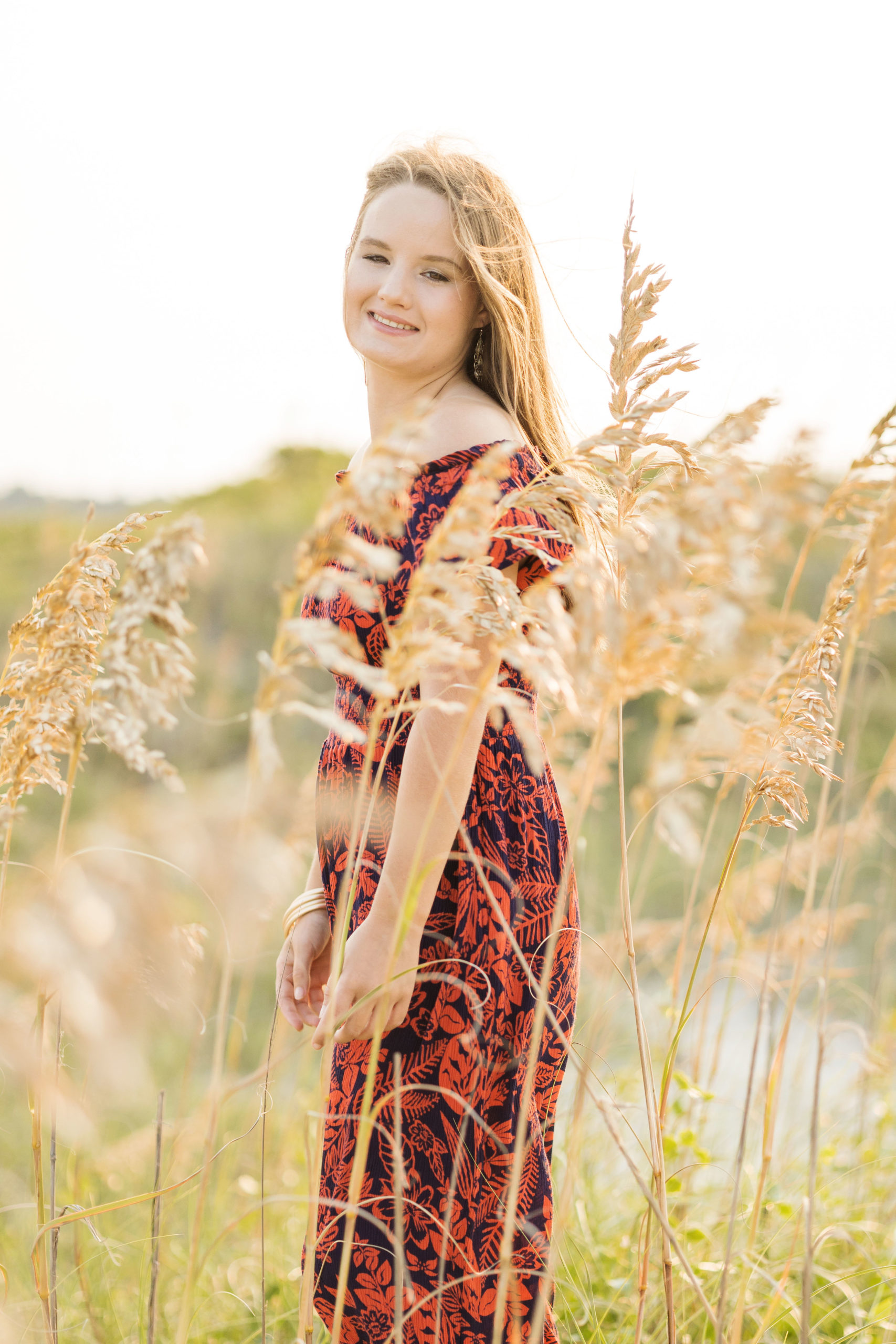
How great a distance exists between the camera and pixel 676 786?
859 millimetres

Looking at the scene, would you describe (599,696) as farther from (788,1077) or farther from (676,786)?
(788,1077)

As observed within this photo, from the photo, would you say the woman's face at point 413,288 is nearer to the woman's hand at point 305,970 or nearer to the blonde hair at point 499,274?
the blonde hair at point 499,274

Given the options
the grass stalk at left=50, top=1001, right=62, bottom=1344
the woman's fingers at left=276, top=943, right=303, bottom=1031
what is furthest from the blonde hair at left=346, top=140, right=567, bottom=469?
the grass stalk at left=50, top=1001, right=62, bottom=1344

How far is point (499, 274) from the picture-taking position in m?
1.50

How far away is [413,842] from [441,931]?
0.64ft

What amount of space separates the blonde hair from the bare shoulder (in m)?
0.08

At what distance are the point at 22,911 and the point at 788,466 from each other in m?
0.62

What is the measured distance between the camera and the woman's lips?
1470 millimetres

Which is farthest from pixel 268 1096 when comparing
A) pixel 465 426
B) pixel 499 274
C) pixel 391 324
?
pixel 499 274

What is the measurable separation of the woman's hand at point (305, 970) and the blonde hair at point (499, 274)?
0.78 m

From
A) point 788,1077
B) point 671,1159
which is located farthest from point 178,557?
point 788,1077

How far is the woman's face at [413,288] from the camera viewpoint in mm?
1448

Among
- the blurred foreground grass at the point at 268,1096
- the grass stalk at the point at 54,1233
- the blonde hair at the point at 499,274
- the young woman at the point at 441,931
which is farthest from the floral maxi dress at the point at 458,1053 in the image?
the grass stalk at the point at 54,1233

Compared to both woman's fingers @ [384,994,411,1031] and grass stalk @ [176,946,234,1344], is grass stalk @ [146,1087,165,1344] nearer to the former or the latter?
grass stalk @ [176,946,234,1344]
